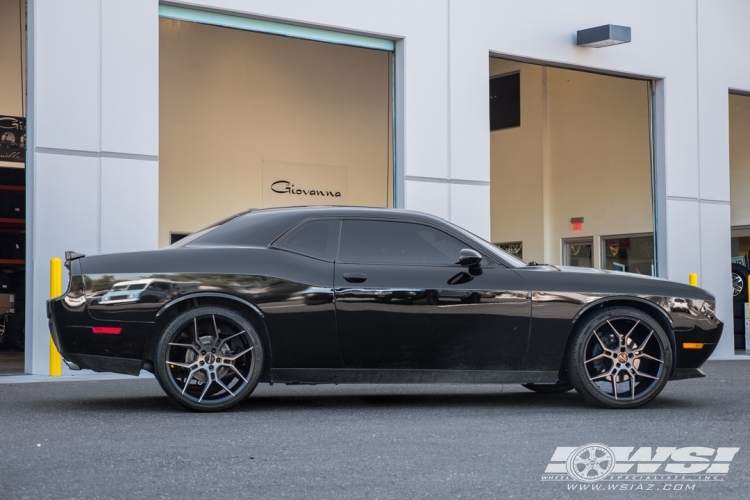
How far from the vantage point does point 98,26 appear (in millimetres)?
10539

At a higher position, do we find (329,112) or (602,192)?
(329,112)

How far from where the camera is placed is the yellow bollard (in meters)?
9.70

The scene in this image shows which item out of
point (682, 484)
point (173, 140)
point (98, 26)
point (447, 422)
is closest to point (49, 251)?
point (98, 26)

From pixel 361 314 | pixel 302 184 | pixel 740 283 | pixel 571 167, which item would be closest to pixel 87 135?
pixel 361 314

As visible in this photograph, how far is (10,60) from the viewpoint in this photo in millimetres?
19109

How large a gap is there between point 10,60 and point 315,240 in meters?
14.4

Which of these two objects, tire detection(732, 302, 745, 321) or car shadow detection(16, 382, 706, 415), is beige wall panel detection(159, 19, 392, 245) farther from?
car shadow detection(16, 382, 706, 415)

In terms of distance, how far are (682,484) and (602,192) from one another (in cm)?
1921

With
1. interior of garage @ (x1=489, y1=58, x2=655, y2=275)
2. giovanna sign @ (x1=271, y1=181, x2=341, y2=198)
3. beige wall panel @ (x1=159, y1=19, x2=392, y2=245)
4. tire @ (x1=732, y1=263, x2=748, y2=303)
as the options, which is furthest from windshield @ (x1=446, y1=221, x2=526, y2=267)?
interior of garage @ (x1=489, y1=58, x2=655, y2=275)

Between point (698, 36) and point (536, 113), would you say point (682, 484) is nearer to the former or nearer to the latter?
point (698, 36)

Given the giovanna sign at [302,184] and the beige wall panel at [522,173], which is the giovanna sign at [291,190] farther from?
the beige wall panel at [522,173]

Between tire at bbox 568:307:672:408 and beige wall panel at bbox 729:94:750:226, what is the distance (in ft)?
51.3

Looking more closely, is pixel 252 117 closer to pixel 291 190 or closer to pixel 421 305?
pixel 291 190

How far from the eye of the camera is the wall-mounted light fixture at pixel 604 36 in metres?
13.9
